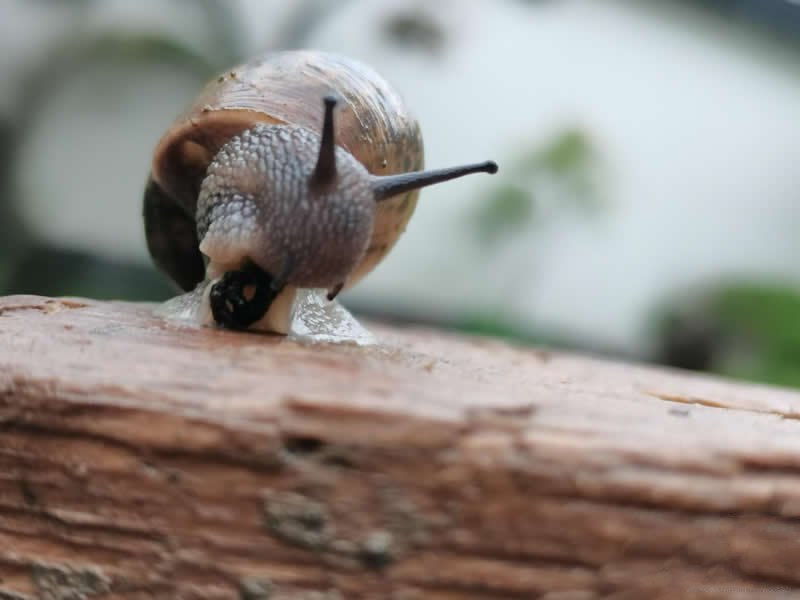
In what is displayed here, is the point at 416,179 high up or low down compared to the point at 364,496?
up

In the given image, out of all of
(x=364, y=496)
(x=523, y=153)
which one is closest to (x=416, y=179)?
(x=364, y=496)

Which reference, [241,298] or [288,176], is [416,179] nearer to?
[288,176]

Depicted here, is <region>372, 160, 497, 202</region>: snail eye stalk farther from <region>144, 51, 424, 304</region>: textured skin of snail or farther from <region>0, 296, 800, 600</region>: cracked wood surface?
<region>0, 296, 800, 600</region>: cracked wood surface

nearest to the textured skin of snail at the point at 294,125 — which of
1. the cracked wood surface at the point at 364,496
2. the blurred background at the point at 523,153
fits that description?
the cracked wood surface at the point at 364,496

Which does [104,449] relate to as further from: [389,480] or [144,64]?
[144,64]

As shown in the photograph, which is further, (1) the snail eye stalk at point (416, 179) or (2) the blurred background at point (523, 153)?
(2) the blurred background at point (523, 153)

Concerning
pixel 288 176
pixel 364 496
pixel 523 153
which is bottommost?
pixel 364 496

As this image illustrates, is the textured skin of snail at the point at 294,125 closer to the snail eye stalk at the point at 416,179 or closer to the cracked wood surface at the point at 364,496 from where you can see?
the snail eye stalk at the point at 416,179
